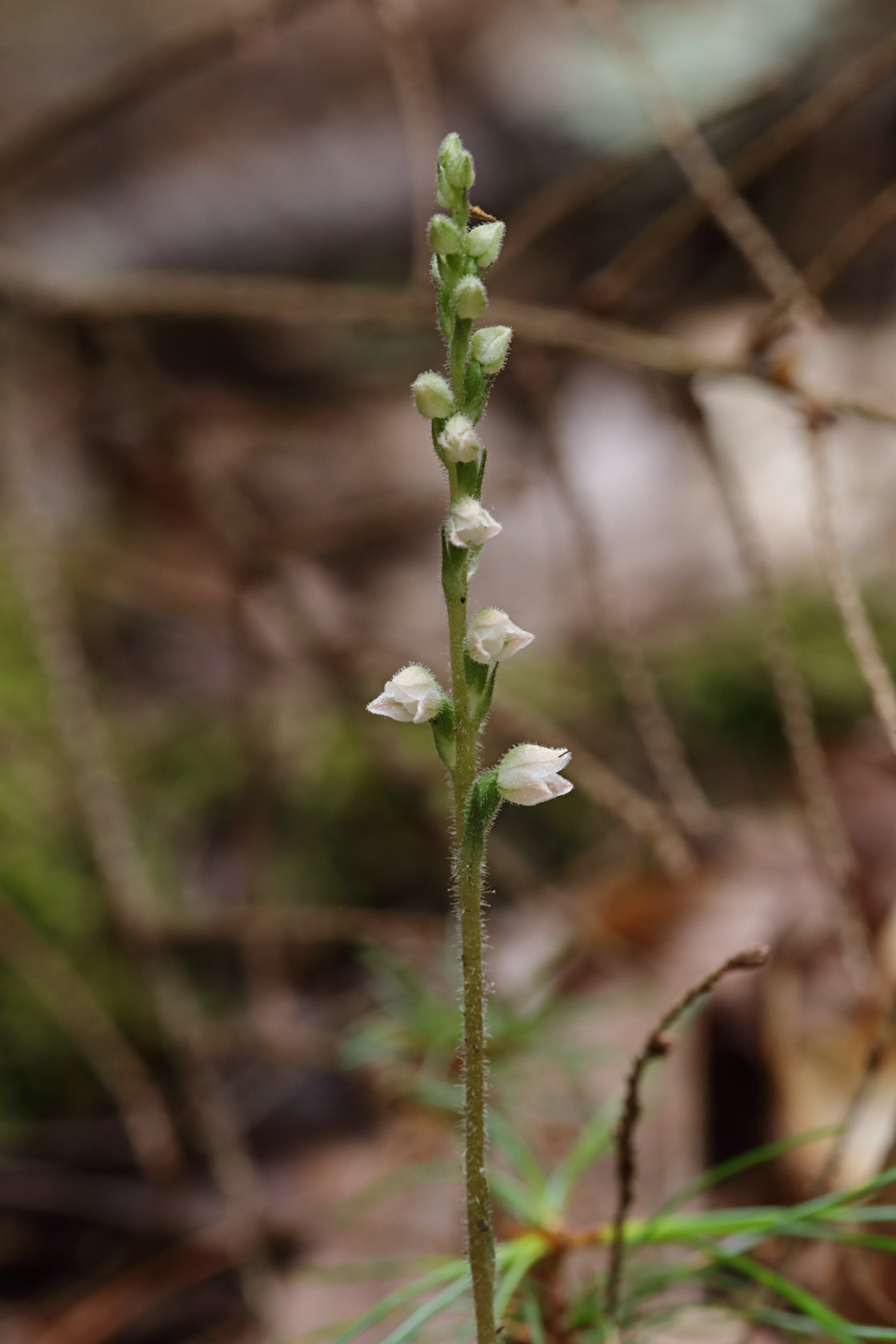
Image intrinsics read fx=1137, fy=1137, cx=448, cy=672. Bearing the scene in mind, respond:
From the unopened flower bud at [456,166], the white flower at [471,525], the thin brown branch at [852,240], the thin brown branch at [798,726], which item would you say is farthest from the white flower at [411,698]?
the thin brown branch at [852,240]

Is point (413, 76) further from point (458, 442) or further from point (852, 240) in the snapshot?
point (458, 442)

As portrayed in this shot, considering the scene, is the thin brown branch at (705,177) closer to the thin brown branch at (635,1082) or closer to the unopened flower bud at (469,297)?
the unopened flower bud at (469,297)

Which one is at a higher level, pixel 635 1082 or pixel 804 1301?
pixel 635 1082

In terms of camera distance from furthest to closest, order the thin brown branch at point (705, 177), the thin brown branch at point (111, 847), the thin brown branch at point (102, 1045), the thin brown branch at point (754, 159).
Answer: the thin brown branch at point (102, 1045)
the thin brown branch at point (111, 847)
the thin brown branch at point (705, 177)
the thin brown branch at point (754, 159)

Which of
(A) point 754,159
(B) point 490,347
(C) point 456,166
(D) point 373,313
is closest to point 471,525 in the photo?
(B) point 490,347

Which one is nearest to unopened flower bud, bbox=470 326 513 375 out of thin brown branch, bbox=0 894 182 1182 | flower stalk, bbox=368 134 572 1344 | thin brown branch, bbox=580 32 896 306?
flower stalk, bbox=368 134 572 1344

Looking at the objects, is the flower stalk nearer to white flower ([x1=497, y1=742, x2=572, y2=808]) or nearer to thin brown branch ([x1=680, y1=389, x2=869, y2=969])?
white flower ([x1=497, y1=742, x2=572, y2=808])
